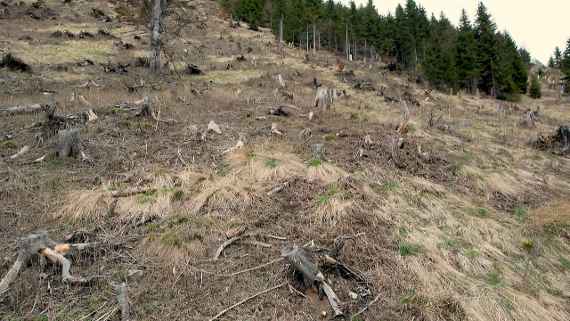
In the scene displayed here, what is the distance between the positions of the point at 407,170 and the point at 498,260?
344cm

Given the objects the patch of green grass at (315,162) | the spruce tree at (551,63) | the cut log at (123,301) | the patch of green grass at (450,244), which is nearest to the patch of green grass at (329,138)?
the patch of green grass at (315,162)

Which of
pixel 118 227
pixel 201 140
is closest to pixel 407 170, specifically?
pixel 201 140

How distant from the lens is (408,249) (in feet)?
18.2

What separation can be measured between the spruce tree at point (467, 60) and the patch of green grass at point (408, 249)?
41483mm

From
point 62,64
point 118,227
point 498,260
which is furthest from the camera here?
point 62,64

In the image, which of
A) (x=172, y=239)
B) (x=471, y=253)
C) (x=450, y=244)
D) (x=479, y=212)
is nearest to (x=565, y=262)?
(x=479, y=212)

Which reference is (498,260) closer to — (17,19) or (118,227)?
(118,227)

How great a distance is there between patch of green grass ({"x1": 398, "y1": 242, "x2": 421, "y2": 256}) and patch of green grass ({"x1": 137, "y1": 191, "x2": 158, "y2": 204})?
167 inches

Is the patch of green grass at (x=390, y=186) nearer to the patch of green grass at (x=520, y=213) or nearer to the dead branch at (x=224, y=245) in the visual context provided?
the patch of green grass at (x=520, y=213)

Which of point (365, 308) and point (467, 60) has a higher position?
point (467, 60)

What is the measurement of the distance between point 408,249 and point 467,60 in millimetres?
43803

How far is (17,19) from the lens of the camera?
33281 millimetres

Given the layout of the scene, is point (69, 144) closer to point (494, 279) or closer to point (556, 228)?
point (494, 279)

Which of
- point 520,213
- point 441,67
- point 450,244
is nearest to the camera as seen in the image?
point 450,244
